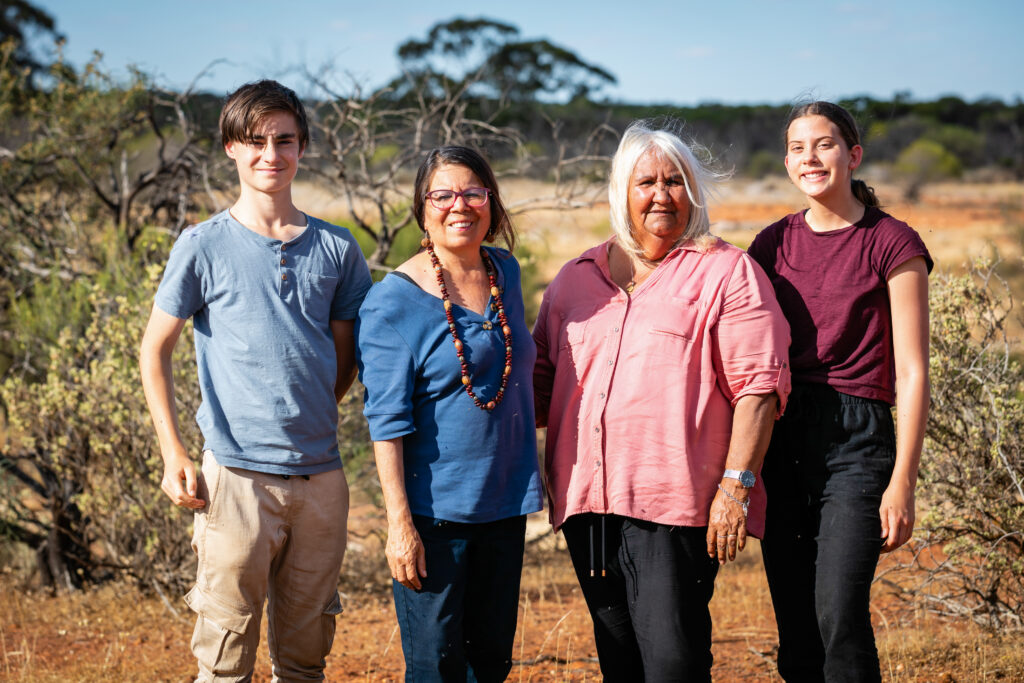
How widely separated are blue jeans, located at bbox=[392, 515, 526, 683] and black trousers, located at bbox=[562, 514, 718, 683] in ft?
0.70

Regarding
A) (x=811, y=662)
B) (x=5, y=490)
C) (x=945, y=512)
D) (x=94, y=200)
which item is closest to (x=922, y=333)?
(x=811, y=662)

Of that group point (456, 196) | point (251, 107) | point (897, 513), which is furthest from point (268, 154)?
point (897, 513)

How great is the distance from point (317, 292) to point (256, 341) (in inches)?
8.6

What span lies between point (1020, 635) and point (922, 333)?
2325mm

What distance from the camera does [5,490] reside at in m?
5.66

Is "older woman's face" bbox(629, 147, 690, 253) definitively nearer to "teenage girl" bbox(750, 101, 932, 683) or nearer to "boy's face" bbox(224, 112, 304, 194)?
"teenage girl" bbox(750, 101, 932, 683)

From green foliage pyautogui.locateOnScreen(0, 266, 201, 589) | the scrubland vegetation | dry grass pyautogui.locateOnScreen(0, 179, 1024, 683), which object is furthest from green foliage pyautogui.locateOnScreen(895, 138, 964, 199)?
green foliage pyautogui.locateOnScreen(0, 266, 201, 589)

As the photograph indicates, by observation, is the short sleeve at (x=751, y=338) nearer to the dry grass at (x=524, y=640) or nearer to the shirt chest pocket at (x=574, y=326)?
the shirt chest pocket at (x=574, y=326)

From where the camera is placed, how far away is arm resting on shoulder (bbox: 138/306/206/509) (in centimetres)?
249

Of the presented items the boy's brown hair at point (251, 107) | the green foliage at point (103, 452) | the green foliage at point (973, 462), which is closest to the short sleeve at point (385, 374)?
the boy's brown hair at point (251, 107)

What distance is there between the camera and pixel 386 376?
7.79 feet

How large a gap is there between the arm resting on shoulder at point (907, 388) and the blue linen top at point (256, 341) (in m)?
1.55

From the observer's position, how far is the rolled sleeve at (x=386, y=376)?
2.36 m

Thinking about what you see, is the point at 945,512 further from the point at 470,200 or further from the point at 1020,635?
the point at 470,200
